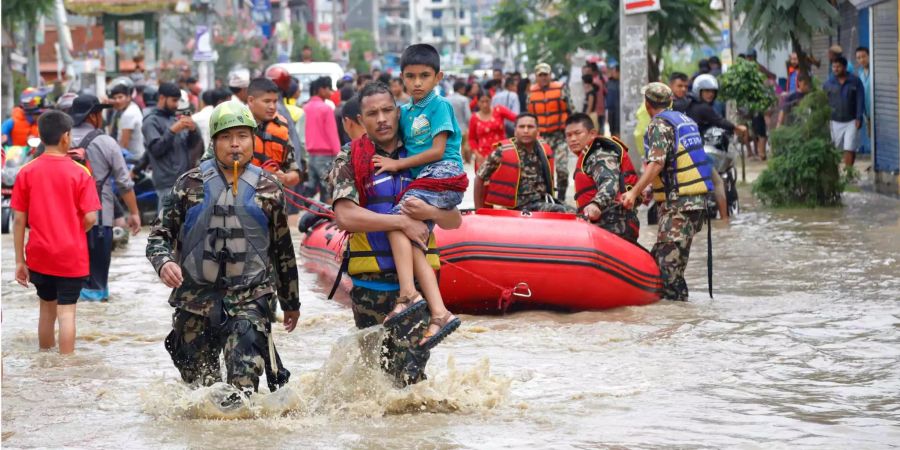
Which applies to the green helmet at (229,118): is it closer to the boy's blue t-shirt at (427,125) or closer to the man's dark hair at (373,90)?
the man's dark hair at (373,90)

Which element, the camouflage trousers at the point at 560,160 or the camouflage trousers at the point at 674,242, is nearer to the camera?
the camouflage trousers at the point at 674,242

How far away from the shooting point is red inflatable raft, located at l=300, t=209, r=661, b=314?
965cm

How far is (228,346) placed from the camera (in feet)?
20.3

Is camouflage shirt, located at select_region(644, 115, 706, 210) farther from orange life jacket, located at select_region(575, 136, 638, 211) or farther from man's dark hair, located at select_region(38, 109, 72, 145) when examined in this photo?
man's dark hair, located at select_region(38, 109, 72, 145)

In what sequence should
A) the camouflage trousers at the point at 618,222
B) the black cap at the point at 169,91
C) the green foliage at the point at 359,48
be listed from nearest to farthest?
the camouflage trousers at the point at 618,222
the black cap at the point at 169,91
the green foliage at the point at 359,48

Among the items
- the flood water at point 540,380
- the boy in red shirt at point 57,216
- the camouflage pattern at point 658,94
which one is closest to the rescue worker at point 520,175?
the camouflage pattern at point 658,94

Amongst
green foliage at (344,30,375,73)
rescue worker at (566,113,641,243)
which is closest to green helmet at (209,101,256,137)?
rescue worker at (566,113,641,243)

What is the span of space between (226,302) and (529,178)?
5173 millimetres

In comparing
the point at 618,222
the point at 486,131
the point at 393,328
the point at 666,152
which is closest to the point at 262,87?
the point at 618,222

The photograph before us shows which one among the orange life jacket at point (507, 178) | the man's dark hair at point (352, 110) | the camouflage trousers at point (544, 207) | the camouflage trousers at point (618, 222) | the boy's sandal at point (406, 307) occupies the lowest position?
the boy's sandal at point (406, 307)

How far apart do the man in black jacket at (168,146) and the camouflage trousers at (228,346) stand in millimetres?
6595

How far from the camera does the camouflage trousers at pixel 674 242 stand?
10.2m

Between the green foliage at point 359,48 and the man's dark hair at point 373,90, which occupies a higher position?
the green foliage at point 359,48

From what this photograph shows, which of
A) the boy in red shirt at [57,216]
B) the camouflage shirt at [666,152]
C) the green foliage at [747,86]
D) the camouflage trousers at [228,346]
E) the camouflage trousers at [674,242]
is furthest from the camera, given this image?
the green foliage at [747,86]
